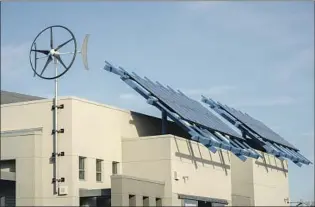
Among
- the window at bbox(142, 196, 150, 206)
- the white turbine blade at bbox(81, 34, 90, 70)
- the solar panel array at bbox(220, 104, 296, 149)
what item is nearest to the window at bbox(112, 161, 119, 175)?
the window at bbox(142, 196, 150, 206)

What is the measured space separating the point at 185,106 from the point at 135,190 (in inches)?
401

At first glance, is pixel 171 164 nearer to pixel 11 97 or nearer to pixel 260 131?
pixel 11 97

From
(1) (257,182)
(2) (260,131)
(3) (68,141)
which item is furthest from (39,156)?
(2) (260,131)

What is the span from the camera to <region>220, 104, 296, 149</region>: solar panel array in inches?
1895

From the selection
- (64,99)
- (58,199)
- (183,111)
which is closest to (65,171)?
(58,199)

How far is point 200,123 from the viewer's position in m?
38.0

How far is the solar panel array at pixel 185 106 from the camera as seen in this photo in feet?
122

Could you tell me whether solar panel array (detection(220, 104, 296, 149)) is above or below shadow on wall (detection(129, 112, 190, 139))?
above

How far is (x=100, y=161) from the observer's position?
33.5 m

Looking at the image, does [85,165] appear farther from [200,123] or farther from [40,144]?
[200,123]

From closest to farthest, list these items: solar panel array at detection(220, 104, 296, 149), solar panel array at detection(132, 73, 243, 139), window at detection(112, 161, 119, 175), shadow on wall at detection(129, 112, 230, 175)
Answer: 1. window at detection(112, 161, 119, 175)
2. shadow on wall at detection(129, 112, 230, 175)
3. solar panel array at detection(132, 73, 243, 139)
4. solar panel array at detection(220, 104, 296, 149)

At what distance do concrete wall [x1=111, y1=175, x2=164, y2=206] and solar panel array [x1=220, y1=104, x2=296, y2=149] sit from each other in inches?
605

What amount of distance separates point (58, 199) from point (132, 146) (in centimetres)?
561

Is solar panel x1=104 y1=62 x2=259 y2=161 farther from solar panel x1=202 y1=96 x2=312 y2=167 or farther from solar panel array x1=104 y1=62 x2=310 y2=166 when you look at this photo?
solar panel x1=202 y1=96 x2=312 y2=167
